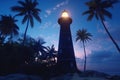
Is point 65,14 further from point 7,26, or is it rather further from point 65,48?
point 7,26

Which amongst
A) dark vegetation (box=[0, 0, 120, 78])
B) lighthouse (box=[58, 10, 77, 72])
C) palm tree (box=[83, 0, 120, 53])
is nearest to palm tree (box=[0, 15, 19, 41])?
dark vegetation (box=[0, 0, 120, 78])

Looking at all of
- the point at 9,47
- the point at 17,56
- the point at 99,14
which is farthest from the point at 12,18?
the point at 99,14

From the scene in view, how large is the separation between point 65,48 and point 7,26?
55.5 ft

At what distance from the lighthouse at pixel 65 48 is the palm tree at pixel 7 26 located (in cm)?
1379

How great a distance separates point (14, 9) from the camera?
4281 centimetres

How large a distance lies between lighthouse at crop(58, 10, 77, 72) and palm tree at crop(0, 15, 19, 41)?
45.3 ft

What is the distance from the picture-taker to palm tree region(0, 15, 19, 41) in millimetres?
47000

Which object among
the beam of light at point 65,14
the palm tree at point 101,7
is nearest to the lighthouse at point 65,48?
the beam of light at point 65,14

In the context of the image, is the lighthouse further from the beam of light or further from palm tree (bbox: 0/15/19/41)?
palm tree (bbox: 0/15/19/41)

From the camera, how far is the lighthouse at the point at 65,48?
1538 inches

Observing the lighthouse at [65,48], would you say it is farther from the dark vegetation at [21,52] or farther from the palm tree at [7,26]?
the palm tree at [7,26]

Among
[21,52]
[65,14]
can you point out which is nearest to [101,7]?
[65,14]

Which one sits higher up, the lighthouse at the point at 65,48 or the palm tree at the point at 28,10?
the palm tree at the point at 28,10

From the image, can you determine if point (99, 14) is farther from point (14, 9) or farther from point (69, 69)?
point (14, 9)
